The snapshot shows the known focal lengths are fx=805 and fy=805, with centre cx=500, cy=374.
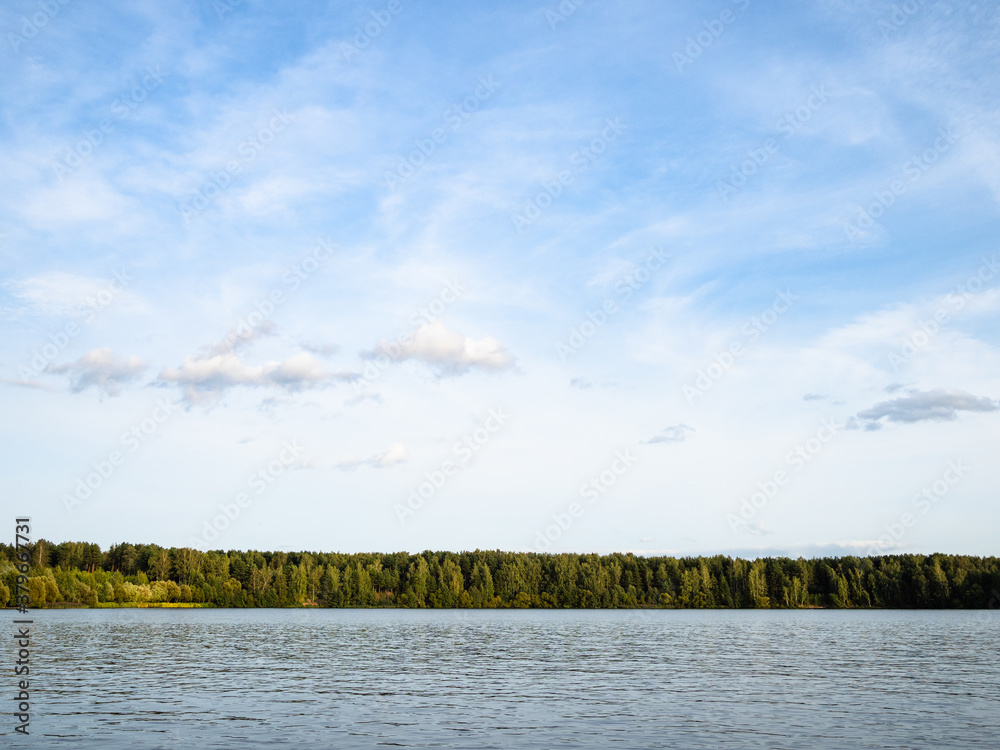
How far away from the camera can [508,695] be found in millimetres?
49469

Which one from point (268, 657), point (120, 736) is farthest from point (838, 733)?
point (268, 657)

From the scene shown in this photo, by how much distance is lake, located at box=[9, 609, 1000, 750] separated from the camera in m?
35.7

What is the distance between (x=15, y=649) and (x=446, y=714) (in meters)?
57.9

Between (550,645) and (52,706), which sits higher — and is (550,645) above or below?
below

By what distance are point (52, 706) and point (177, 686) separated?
33.8 feet

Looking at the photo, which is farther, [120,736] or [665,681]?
[665,681]

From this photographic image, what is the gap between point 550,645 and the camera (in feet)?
311

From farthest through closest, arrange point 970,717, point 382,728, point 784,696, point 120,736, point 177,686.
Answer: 1. point 177,686
2. point 784,696
3. point 970,717
4. point 382,728
5. point 120,736

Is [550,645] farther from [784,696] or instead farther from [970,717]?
[970,717]

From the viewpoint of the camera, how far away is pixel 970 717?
41312 millimetres

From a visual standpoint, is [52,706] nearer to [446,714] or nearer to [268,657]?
[446,714]

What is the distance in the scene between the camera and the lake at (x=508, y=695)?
1405 inches

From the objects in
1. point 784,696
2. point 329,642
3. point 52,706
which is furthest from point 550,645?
point 52,706

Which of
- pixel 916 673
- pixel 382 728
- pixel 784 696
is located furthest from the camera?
pixel 916 673
